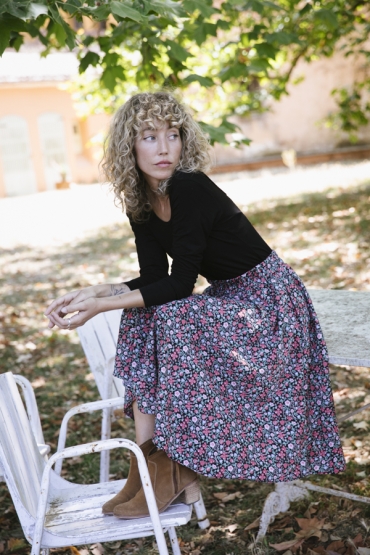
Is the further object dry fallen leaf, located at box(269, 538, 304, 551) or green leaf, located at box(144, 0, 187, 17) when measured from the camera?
green leaf, located at box(144, 0, 187, 17)

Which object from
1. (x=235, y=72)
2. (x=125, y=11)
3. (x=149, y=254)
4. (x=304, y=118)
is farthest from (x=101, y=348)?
(x=304, y=118)

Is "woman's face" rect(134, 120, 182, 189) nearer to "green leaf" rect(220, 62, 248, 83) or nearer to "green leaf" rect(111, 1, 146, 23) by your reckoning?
"green leaf" rect(111, 1, 146, 23)

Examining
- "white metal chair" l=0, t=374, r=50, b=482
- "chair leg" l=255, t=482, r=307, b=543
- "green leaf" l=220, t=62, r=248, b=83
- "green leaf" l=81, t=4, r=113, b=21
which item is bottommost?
"chair leg" l=255, t=482, r=307, b=543

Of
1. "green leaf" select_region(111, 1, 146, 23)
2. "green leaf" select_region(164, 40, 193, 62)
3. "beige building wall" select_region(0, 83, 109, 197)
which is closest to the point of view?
"green leaf" select_region(111, 1, 146, 23)

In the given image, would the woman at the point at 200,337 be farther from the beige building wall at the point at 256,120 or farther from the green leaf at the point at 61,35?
the beige building wall at the point at 256,120

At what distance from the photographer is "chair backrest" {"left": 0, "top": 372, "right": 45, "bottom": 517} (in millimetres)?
1996

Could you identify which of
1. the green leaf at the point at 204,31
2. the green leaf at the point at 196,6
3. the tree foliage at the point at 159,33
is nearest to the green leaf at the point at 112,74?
the tree foliage at the point at 159,33

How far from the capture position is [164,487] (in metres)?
2.12

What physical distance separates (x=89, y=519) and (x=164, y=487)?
28 cm

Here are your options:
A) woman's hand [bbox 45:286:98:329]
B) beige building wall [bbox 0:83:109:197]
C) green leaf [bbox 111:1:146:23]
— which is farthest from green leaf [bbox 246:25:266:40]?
beige building wall [bbox 0:83:109:197]

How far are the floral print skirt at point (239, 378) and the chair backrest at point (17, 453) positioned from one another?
0.37 metres

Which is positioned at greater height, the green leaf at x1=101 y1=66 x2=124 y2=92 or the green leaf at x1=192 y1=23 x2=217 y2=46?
the green leaf at x1=192 y1=23 x2=217 y2=46

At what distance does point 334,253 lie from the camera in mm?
8125

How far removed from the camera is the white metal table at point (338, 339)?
233cm
